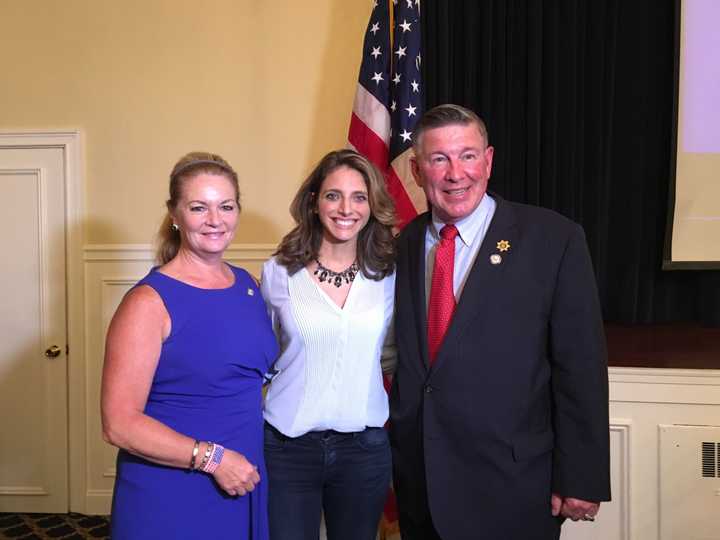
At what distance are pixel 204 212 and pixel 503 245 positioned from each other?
0.84 meters

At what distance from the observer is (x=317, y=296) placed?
1.92 m

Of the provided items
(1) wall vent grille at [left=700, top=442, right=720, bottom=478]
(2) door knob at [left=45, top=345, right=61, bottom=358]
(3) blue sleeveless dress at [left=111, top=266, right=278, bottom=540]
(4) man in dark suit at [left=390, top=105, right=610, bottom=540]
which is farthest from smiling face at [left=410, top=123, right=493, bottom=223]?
(2) door knob at [left=45, top=345, right=61, bottom=358]

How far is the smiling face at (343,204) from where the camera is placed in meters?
1.95

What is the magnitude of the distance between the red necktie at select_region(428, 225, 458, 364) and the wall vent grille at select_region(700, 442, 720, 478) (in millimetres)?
1686

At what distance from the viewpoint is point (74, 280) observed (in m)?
3.83

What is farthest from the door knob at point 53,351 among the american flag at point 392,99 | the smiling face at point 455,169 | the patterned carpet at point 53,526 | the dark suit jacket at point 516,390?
the smiling face at point 455,169

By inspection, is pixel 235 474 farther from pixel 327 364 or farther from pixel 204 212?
pixel 204 212

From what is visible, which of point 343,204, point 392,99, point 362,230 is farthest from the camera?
point 392,99

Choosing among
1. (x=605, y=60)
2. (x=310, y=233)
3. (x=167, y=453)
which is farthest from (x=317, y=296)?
(x=605, y=60)

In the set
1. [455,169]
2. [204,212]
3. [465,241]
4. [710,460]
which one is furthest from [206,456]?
[710,460]

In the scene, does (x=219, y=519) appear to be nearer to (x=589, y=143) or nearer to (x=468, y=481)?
(x=468, y=481)

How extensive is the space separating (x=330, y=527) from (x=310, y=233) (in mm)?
931

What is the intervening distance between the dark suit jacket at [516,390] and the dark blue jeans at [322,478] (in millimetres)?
172

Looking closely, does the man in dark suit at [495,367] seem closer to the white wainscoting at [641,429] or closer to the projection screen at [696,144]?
the white wainscoting at [641,429]
